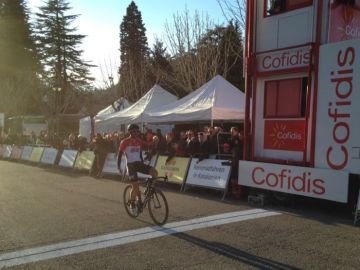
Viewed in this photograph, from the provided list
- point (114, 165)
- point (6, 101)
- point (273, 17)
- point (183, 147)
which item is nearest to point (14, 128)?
point (6, 101)

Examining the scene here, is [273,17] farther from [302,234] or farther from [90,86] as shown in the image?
[90,86]

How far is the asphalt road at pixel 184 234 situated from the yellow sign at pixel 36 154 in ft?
37.5

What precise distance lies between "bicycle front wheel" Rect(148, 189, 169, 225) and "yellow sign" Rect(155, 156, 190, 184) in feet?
15.0

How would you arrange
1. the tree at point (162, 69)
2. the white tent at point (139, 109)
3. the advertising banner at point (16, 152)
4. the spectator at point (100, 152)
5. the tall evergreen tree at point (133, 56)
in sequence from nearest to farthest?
the spectator at point (100, 152)
the white tent at point (139, 109)
the advertising banner at point (16, 152)
the tree at point (162, 69)
the tall evergreen tree at point (133, 56)

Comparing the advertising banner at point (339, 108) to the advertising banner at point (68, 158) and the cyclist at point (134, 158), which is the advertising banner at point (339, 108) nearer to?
the cyclist at point (134, 158)

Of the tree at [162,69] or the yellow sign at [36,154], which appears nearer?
the yellow sign at [36,154]

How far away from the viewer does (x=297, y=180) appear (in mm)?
10461

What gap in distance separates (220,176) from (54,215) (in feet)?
15.0

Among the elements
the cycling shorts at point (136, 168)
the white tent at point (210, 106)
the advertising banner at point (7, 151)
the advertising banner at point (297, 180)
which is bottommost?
the advertising banner at point (7, 151)

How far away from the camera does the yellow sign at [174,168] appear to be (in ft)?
45.0

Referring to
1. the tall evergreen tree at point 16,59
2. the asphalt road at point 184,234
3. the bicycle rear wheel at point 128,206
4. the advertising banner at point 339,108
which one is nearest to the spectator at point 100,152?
the asphalt road at point 184,234

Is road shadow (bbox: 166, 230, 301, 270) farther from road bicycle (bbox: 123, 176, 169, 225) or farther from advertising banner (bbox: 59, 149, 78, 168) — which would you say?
advertising banner (bbox: 59, 149, 78, 168)

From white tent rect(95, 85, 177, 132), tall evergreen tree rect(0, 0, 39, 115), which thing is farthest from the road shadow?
tall evergreen tree rect(0, 0, 39, 115)

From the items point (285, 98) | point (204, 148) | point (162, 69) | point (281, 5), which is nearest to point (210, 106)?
point (204, 148)
